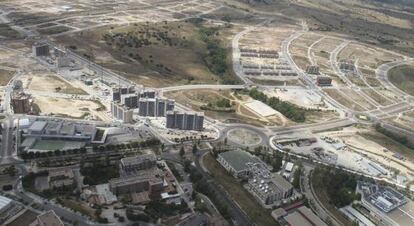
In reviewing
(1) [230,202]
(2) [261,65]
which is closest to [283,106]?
(2) [261,65]

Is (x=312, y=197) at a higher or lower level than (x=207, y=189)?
lower

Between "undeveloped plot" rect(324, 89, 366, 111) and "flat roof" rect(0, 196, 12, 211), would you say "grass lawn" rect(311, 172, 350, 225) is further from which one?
"flat roof" rect(0, 196, 12, 211)

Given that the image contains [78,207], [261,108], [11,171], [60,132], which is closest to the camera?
[78,207]

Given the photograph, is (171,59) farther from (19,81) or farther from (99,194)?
(99,194)

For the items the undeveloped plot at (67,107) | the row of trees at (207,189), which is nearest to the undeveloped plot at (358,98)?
the row of trees at (207,189)

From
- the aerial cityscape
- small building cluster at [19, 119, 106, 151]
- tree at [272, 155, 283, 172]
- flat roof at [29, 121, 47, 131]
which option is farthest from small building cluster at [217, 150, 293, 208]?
flat roof at [29, 121, 47, 131]

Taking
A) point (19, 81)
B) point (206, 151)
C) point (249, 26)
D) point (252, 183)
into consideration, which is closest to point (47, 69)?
point (19, 81)

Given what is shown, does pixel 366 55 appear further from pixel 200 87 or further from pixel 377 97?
pixel 200 87
